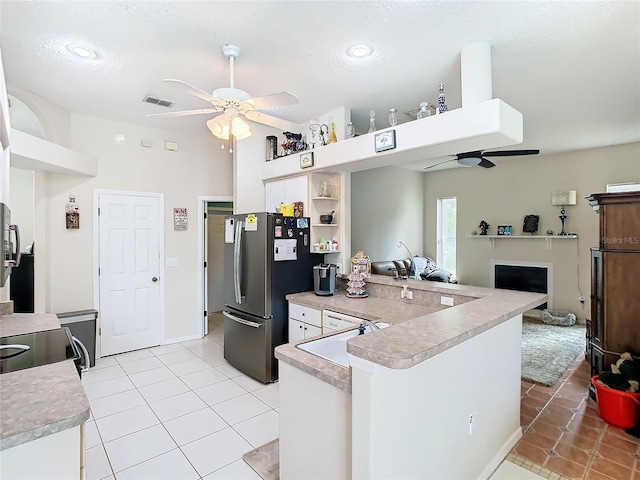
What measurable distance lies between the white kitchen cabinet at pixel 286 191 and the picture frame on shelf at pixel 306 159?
16cm

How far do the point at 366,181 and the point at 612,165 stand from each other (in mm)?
3887

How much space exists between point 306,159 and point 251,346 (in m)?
2.11

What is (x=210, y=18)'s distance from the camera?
218 centimetres

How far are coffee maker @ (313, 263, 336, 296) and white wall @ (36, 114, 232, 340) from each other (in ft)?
7.51

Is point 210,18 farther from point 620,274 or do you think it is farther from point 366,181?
point 366,181

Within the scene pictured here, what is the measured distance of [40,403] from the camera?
46.1 inches

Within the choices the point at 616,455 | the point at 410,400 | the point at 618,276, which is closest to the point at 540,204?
the point at 618,276

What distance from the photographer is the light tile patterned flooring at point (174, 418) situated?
226cm

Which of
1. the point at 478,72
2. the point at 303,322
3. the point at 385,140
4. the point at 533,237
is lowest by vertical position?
the point at 303,322

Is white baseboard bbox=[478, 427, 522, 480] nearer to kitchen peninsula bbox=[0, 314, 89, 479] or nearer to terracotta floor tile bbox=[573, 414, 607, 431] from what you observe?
terracotta floor tile bbox=[573, 414, 607, 431]

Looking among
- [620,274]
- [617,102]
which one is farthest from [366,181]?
[620,274]

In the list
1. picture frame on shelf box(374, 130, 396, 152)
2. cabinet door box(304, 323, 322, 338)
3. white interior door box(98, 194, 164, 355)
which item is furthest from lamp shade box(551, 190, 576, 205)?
white interior door box(98, 194, 164, 355)

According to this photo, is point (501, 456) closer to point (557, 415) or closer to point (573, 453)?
point (573, 453)

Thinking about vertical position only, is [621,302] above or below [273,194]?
below
